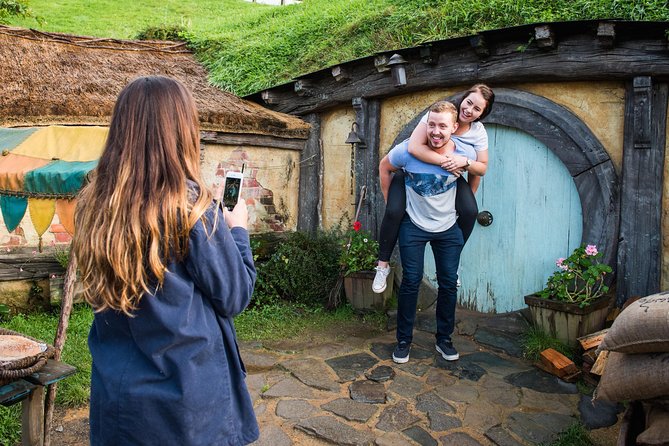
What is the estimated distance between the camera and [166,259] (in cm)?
159

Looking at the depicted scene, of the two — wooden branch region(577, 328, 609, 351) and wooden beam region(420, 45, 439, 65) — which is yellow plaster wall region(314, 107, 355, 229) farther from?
wooden branch region(577, 328, 609, 351)

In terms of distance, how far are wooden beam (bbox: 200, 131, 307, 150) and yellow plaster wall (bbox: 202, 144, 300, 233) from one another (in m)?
0.08

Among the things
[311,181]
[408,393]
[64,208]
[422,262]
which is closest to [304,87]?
[311,181]

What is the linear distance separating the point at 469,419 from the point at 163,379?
A: 2.44 metres

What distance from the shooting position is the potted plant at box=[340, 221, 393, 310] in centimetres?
553

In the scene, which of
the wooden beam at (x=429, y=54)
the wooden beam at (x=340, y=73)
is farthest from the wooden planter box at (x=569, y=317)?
the wooden beam at (x=340, y=73)

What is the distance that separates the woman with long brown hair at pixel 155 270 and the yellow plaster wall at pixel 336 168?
190 inches

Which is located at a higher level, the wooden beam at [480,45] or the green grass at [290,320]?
the wooden beam at [480,45]

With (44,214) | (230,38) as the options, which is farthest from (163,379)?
(230,38)

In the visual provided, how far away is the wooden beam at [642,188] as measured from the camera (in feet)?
13.9

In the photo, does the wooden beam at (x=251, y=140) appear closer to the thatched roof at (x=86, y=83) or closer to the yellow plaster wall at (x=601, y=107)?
the thatched roof at (x=86, y=83)


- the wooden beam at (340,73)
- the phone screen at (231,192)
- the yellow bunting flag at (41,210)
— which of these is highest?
the wooden beam at (340,73)

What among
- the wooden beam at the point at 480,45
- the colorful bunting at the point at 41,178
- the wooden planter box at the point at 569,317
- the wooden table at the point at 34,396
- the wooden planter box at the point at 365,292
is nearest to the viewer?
the wooden table at the point at 34,396

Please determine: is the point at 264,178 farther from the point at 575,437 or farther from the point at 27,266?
the point at 575,437
